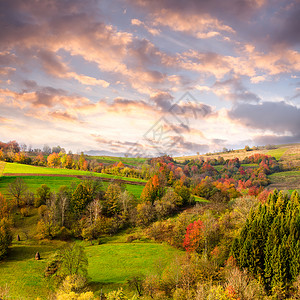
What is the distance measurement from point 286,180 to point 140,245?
141980 millimetres

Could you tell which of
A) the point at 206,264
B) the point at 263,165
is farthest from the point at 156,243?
the point at 263,165

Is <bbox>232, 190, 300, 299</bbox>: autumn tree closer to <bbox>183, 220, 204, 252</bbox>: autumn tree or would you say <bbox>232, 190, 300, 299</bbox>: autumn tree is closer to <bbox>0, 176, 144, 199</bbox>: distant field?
<bbox>183, 220, 204, 252</bbox>: autumn tree

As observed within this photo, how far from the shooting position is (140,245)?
6344cm

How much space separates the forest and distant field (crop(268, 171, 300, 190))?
5998 cm

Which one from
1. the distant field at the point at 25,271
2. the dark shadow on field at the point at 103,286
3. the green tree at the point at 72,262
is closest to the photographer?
the distant field at the point at 25,271

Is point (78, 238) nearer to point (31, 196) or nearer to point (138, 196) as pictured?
point (31, 196)

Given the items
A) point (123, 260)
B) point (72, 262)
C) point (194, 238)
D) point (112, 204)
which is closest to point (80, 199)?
point (112, 204)

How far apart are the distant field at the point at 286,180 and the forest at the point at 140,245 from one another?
59979 millimetres

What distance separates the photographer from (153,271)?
47.4m

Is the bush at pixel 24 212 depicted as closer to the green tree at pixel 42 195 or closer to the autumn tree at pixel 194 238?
the green tree at pixel 42 195

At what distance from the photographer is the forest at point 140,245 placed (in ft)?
122

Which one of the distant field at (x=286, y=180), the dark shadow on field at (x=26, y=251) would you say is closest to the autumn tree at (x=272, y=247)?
the dark shadow on field at (x=26, y=251)

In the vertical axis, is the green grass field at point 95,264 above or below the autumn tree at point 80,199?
below

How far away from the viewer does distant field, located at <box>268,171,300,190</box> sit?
5759 inches
